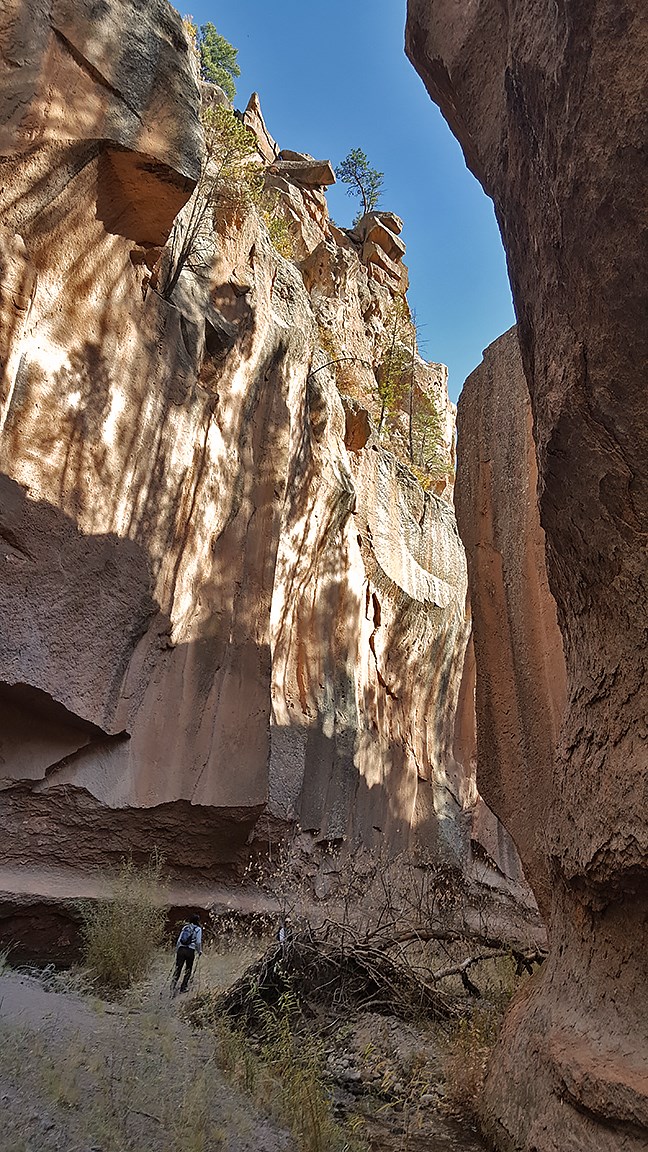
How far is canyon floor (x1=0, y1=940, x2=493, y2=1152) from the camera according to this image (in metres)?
3.09

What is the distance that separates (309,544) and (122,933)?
252 inches

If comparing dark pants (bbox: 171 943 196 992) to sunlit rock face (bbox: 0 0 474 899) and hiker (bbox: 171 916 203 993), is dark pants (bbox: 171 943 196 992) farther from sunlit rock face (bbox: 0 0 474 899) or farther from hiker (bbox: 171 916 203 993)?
sunlit rock face (bbox: 0 0 474 899)

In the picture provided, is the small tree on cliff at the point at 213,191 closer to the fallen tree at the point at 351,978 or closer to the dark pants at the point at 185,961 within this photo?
the dark pants at the point at 185,961

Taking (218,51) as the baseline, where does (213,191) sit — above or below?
below

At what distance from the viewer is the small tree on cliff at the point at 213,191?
9.53 m

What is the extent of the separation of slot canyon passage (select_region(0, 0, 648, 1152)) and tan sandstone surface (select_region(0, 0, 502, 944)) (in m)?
0.03

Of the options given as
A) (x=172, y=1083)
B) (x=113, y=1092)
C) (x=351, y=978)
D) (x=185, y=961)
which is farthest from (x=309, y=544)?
(x=113, y=1092)

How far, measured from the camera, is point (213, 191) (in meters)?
10.8

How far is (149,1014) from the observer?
4758 millimetres

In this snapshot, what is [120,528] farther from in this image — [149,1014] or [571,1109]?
[571,1109]

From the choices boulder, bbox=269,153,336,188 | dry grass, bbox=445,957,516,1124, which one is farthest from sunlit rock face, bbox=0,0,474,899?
boulder, bbox=269,153,336,188

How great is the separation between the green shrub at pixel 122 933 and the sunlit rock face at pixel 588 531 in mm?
3519

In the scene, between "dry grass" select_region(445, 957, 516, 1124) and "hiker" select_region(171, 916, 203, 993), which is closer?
"dry grass" select_region(445, 957, 516, 1124)

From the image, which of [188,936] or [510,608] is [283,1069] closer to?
[188,936]
